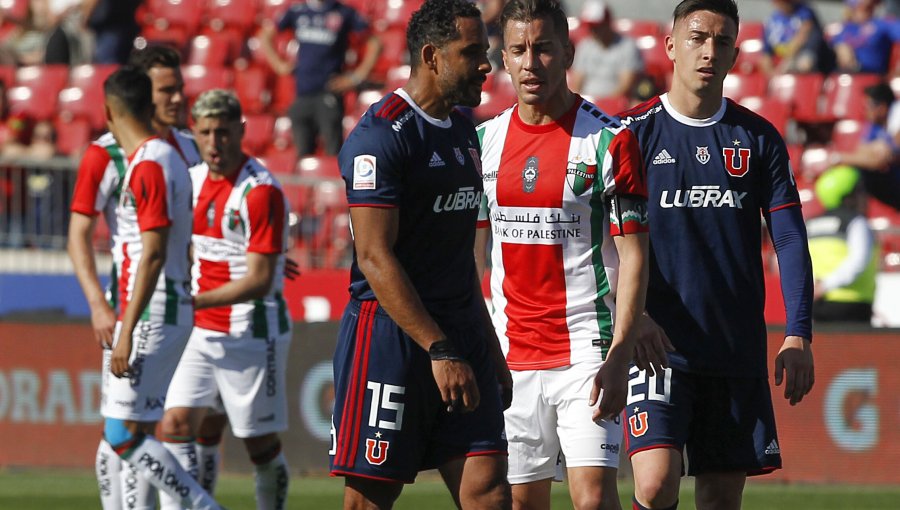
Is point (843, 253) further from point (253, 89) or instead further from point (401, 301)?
point (253, 89)

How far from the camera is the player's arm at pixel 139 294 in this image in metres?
7.07

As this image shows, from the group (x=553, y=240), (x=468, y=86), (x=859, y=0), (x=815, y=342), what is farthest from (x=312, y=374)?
(x=859, y=0)

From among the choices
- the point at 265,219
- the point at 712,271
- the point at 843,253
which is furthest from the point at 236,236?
the point at 843,253

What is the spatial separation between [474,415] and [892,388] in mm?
6451

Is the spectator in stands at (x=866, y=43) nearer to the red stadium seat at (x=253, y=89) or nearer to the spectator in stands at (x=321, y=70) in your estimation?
the spectator in stands at (x=321, y=70)

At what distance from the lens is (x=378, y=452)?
5219 millimetres

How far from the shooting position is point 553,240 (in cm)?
604

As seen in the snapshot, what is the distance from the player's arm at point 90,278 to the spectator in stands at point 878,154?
8933 millimetres

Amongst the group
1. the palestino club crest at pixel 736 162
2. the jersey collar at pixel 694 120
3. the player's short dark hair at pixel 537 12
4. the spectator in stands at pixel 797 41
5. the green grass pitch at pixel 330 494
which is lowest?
the green grass pitch at pixel 330 494

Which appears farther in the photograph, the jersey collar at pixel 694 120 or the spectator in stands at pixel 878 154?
the spectator in stands at pixel 878 154

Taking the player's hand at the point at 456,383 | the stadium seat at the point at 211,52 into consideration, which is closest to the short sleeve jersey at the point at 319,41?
the stadium seat at the point at 211,52

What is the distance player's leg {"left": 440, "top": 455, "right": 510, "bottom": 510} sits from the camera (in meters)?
5.23

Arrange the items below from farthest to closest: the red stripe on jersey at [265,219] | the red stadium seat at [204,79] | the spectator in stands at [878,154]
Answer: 1. the red stadium seat at [204,79]
2. the spectator in stands at [878,154]
3. the red stripe on jersey at [265,219]

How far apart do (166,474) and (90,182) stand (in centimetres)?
160
